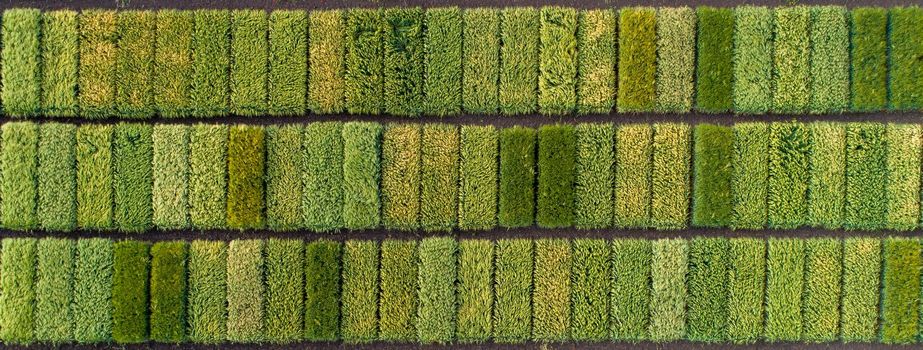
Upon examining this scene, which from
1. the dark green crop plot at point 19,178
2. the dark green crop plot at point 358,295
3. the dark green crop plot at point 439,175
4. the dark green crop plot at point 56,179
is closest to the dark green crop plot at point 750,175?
the dark green crop plot at point 439,175

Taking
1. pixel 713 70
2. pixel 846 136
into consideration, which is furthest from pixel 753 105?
pixel 846 136

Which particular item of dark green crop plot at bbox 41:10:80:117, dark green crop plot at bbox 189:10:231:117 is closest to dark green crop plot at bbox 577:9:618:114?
dark green crop plot at bbox 189:10:231:117

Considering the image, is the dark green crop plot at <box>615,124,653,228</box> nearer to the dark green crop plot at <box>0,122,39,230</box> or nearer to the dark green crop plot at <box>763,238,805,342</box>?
the dark green crop plot at <box>763,238,805,342</box>

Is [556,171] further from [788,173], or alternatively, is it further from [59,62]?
[59,62]

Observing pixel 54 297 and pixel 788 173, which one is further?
pixel 788 173

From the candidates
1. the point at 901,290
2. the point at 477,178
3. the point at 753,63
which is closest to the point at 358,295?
the point at 477,178

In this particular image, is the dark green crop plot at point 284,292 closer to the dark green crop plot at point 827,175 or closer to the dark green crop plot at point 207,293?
the dark green crop plot at point 207,293
